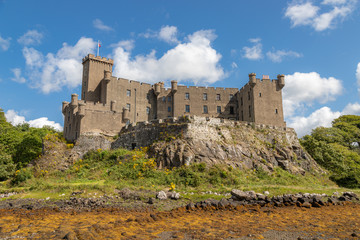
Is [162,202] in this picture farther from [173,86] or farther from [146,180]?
[173,86]

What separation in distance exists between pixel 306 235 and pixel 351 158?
32.7m

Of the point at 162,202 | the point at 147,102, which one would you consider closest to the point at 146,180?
the point at 162,202

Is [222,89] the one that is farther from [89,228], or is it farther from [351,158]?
[89,228]

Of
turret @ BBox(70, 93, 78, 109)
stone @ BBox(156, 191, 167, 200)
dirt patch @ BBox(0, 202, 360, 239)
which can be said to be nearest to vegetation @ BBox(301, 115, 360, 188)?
dirt patch @ BBox(0, 202, 360, 239)

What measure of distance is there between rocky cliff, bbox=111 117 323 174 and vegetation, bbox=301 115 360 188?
312 centimetres

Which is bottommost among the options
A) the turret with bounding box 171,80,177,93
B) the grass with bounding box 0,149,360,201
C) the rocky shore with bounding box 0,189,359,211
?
the rocky shore with bounding box 0,189,359,211

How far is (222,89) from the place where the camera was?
Result: 173 ft

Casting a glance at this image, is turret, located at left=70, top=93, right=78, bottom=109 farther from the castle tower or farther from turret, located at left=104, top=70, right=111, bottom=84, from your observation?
turret, located at left=104, top=70, right=111, bottom=84

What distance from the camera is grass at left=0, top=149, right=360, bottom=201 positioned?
25.2 meters

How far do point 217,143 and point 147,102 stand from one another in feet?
66.5

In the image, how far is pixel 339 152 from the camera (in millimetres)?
41281

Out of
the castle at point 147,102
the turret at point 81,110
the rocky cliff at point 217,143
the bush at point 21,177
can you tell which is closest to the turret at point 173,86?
the castle at point 147,102

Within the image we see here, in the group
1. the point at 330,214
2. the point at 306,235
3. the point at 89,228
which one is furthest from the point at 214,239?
the point at 330,214

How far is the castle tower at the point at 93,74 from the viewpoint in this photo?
152ft
